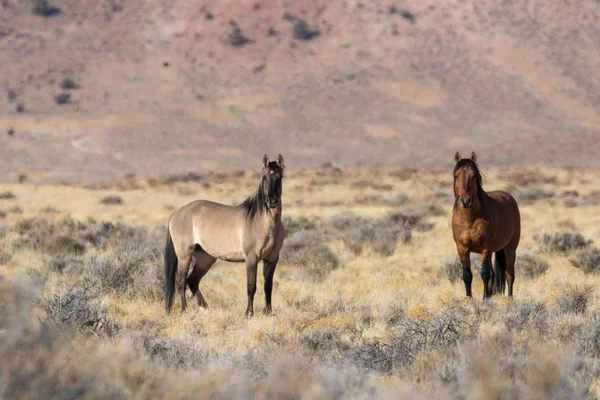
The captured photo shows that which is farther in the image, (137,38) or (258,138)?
(137,38)

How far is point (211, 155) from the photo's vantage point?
6850 cm

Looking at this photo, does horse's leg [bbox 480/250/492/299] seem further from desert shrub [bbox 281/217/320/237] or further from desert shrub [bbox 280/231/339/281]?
desert shrub [bbox 281/217/320/237]

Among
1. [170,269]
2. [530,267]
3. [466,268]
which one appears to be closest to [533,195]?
[530,267]

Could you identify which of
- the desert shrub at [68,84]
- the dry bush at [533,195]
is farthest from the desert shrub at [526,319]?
the desert shrub at [68,84]

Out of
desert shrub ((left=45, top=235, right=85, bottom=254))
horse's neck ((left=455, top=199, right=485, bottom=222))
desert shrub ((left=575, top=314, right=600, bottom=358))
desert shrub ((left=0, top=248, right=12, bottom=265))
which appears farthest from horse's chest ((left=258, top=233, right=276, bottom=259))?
desert shrub ((left=45, top=235, right=85, bottom=254))

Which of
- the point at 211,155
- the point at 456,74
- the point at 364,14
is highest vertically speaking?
the point at 364,14

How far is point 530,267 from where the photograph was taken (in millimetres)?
13953

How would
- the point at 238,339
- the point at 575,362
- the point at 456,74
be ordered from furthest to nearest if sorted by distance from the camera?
the point at 456,74, the point at 238,339, the point at 575,362

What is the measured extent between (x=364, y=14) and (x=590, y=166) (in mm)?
32792

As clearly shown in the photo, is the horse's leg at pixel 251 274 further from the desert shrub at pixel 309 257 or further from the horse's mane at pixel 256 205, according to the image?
the desert shrub at pixel 309 257

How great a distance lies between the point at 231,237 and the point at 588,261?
6658 millimetres

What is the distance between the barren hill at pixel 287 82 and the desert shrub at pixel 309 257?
46347 millimetres

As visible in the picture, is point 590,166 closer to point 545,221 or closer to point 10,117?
point 545,221

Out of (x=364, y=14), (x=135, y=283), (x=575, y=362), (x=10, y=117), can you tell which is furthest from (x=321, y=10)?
(x=575, y=362)
